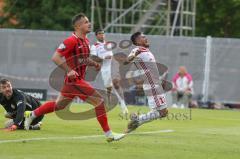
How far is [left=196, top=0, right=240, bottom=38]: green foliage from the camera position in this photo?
49000 mm

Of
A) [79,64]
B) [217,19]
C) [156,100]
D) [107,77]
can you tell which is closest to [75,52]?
[79,64]

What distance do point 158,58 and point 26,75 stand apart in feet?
18.1

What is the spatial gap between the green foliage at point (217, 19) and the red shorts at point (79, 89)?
35.2m

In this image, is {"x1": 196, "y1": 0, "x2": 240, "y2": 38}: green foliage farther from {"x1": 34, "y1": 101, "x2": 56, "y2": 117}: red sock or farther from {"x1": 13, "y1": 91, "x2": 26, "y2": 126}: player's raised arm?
{"x1": 34, "y1": 101, "x2": 56, "y2": 117}: red sock

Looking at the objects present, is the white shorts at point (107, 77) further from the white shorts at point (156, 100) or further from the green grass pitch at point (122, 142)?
the white shorts at point (156, 100)

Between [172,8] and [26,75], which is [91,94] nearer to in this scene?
[26,75]

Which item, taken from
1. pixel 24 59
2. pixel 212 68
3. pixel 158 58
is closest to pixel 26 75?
pixel 24 59

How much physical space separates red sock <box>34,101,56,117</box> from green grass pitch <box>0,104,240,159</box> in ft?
1.44

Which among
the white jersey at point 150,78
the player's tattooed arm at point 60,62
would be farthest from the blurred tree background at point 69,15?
the player's tattooed arm at point 60,62

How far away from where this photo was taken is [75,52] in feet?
45.6

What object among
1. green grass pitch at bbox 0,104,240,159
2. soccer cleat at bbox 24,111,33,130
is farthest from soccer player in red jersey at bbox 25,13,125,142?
soccer cleat at bbox 24,111,33,130

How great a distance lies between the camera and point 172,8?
3797 centimetres

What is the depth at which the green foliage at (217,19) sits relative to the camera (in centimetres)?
4900

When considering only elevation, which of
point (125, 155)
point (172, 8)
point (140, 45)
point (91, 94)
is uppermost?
point (172, 8)
